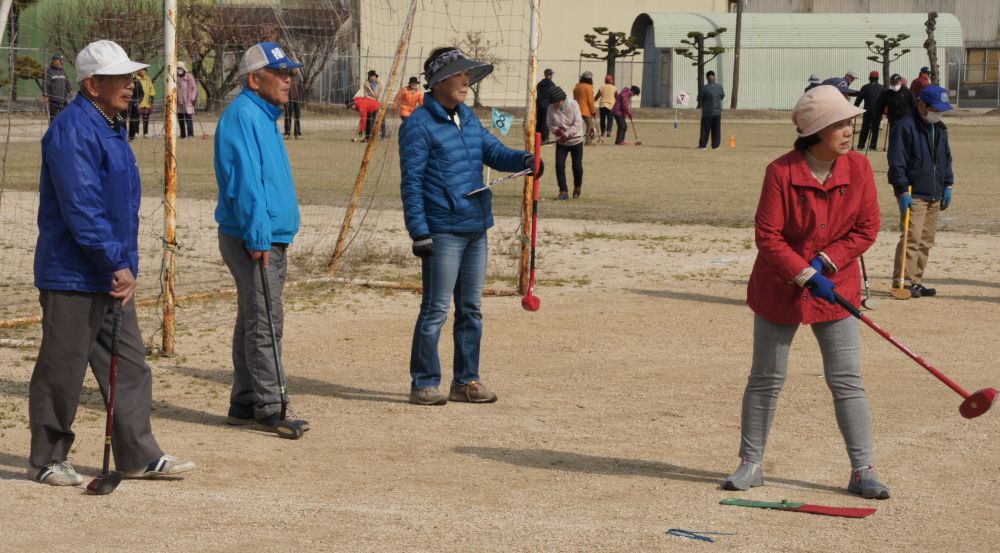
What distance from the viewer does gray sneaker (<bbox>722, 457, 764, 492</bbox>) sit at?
583 cm

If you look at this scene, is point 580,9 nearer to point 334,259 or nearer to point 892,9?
point 892,9

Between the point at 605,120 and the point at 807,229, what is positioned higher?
the point at 605,120

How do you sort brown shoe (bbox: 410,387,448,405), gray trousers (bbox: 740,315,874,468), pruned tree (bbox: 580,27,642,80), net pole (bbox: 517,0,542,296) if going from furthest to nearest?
pruned tree (bbox: 580,27,642,80) < net pole (bbox: 517,0,542,296) < brown shoe (bbox: 410,387,448,405) < gray trousers (bbox: 740,315,874,468)

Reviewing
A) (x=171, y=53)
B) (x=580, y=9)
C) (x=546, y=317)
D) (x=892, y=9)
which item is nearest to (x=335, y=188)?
(x=546, y=317)

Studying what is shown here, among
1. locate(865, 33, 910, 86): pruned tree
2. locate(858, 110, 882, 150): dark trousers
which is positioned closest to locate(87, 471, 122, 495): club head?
locate(858, 110, 882, 150): dark trousers

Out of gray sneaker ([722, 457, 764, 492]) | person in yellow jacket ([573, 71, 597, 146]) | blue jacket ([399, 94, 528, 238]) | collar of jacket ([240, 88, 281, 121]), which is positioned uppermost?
person in yellow jacket ([573, 71, 597, 146])

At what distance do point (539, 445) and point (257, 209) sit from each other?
6.07 feet

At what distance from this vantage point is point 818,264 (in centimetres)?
566

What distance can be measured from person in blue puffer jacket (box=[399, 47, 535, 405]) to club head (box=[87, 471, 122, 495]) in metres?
2.19

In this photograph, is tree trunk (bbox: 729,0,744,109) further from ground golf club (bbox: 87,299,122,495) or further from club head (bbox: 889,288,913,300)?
ground golf club (bbox: 87,299,122,495)

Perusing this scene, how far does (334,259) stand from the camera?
41.2ft

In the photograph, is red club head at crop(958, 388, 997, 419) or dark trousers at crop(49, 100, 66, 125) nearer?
red club head at crop(958, 388, 997, 419)

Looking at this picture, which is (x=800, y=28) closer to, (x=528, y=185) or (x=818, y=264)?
(x=528, y=185)

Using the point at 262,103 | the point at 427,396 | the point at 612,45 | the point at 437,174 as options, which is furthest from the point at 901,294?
the point at 612,45
